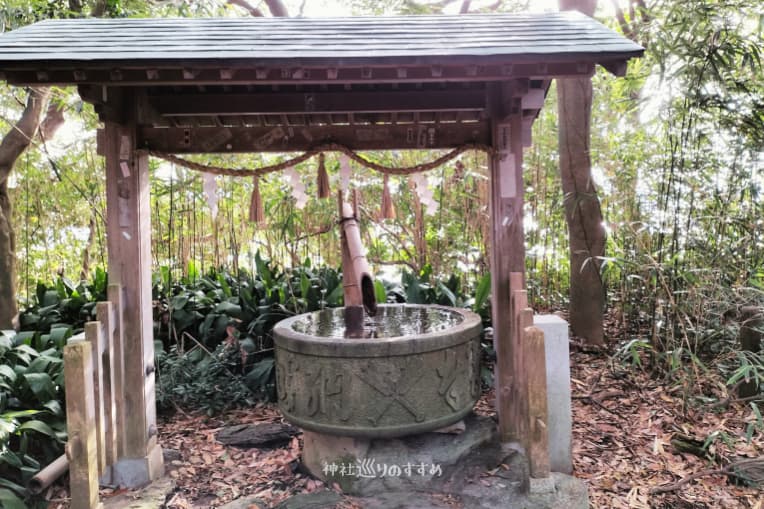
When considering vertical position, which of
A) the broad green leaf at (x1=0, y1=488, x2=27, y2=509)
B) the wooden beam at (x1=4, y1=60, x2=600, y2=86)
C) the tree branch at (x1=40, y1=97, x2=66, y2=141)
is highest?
the tree branch at (x1=40, y1=97, x2=66, y2=141)

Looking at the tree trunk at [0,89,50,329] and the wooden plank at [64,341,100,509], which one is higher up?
the tree trunk at [0,89,50,329]

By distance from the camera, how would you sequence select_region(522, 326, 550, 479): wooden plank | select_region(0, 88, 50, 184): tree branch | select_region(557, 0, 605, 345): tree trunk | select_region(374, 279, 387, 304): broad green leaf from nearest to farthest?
select_region(522, 326, 550, 479): wooden plank, select_region(0, 88, 50, 184): tree branch, select_region(374, 279, 387, 304): broad green leaf, select_region(557, 0, 605, 345): tree trunk

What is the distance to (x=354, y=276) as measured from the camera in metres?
3.40

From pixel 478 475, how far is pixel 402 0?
21.6 ft

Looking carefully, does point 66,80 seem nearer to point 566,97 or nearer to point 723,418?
point 566,97

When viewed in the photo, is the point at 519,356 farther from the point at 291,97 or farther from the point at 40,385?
the point at 40,385

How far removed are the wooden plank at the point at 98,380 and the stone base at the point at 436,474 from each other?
1175mm

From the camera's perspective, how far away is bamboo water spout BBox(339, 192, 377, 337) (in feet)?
10.7

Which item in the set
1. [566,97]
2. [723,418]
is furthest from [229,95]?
[723,418]

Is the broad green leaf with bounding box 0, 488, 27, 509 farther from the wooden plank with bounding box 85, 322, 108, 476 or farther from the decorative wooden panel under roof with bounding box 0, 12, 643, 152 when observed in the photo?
the decorative wooden panel under roof with bounding box 0, 12, 643, 152

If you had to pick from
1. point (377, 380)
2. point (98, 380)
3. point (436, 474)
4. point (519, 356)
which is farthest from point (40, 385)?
point (519, 356)

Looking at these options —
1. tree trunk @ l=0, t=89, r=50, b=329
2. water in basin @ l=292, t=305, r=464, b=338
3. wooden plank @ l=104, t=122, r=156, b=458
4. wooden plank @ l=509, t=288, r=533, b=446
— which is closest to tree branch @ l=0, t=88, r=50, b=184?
tree trunk @ l=0, t=89, r=50, b=329

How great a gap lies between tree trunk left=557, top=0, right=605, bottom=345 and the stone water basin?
221 centimetres

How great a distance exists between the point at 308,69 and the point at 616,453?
3.06m
